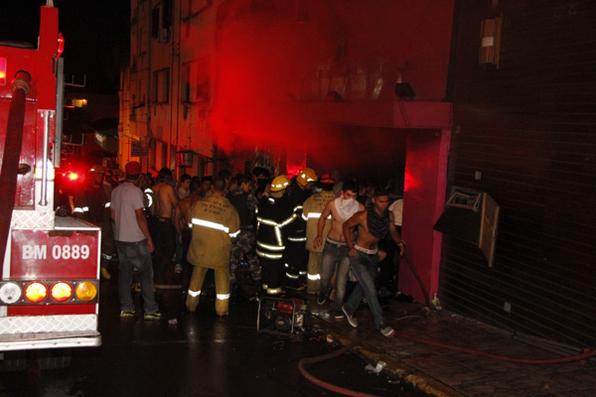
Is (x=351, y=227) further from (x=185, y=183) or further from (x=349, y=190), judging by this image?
(x=185, y=183)

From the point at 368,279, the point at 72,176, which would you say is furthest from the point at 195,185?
the point at 72,176

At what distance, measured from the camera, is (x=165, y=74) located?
1131 inches

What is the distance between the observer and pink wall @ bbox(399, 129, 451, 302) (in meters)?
10.1

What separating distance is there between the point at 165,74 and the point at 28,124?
2397 centimetres

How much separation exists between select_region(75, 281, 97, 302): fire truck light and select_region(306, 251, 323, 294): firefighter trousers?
5.40 metres

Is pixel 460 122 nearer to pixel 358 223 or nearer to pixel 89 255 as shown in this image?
pixel 358 223

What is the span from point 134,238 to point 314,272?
9.76 ft

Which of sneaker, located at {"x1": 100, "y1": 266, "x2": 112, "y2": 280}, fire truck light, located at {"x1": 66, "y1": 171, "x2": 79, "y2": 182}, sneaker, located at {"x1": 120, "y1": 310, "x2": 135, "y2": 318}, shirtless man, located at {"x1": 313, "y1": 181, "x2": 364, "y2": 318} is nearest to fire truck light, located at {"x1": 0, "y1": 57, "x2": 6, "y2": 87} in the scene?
sneaker, located at {"x1": 120, "y1": 310, "x2": 135, "y2": 318}

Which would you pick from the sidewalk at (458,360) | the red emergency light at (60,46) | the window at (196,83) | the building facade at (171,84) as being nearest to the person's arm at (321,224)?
the sidewalk at (458,360)

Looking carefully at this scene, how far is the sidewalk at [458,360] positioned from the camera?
680 cm

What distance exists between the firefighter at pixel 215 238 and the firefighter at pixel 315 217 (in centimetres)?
153

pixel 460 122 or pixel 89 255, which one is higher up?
pixel 460 122

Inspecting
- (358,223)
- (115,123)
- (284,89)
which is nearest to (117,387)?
(358,223)

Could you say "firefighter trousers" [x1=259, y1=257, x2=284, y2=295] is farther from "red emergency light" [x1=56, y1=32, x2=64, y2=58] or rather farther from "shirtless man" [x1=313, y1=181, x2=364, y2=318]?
"red emergency light" [x1=56, y1=32, x2=64, y2=58]
